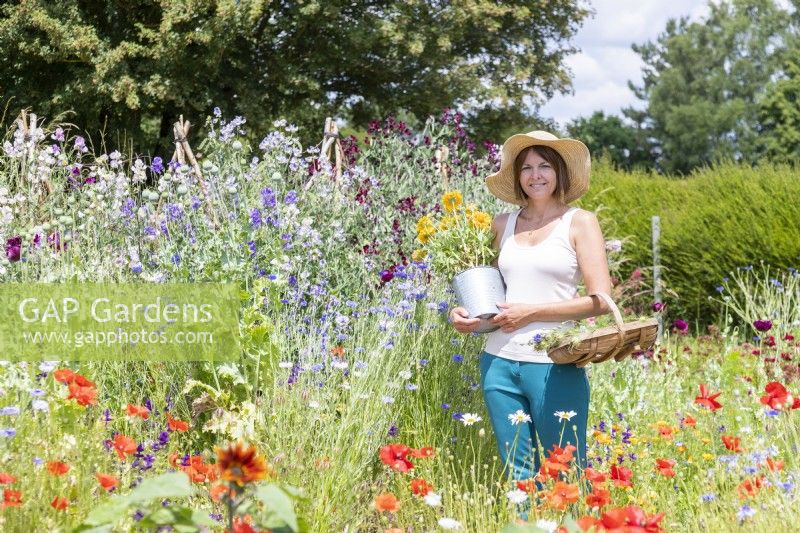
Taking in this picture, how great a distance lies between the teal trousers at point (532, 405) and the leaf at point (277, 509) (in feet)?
4.35

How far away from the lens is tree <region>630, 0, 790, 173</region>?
141 ft

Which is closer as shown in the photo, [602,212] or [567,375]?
[567,375]

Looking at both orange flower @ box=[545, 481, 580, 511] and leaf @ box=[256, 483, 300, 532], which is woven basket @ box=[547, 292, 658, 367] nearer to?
orange flower @ box=[545, 481, 580, 511]

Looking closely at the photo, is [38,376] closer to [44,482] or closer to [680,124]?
[44,482]

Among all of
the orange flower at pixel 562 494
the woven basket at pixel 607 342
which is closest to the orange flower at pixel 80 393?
the orange flower at pixel 562 494

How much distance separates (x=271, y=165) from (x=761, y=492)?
11.3ft

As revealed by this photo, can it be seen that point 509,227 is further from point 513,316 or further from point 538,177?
point 513,316

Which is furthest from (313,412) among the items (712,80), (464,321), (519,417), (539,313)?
(712,80)

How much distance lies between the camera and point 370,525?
10.2ft

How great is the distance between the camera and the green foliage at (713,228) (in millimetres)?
9258

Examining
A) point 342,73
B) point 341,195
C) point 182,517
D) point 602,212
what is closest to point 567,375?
point 182,517

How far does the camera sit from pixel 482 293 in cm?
304

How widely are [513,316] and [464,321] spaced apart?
18 centimetres

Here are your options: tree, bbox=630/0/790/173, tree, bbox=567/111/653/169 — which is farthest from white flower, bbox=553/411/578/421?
tree, bbox=567/111/653/169
